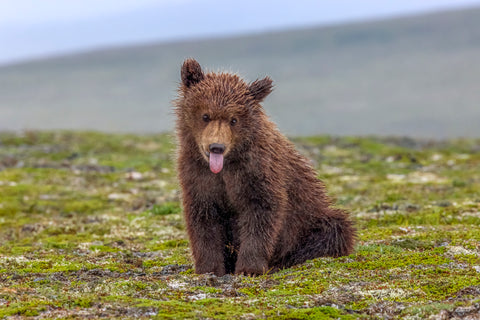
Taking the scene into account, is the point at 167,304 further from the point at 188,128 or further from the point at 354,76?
the point at 354,76

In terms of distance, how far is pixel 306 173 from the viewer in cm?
1152

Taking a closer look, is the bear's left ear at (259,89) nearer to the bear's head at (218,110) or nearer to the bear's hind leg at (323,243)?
the bear's head at (218,110)

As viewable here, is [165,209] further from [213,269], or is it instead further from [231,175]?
[231,175]

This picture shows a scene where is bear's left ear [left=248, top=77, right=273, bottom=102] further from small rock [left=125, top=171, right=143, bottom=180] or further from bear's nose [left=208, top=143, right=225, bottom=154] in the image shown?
small rock [left=125, top=171, right=143, bottom=180]

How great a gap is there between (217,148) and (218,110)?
0.67m

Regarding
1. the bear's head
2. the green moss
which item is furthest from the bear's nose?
the green moss

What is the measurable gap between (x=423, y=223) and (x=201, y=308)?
8.72 metres

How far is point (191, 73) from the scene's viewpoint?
34.5 feet

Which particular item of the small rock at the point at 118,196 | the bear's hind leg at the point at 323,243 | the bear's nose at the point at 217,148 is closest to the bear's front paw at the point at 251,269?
the bear's hind leg at the point at 323,243

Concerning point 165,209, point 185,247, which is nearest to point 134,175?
point 165,209

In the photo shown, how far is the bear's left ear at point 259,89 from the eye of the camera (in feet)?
34.6

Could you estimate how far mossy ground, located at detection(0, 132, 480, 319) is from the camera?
26.3 ft

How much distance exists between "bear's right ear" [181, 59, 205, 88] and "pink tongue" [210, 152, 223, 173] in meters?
1.50

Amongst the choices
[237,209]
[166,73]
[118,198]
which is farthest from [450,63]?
[237,209]
